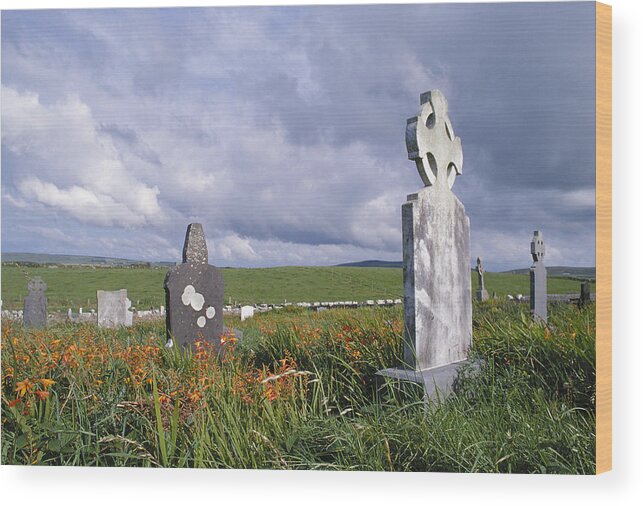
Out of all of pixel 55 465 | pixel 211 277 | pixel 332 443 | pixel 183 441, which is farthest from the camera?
pixel 211 277

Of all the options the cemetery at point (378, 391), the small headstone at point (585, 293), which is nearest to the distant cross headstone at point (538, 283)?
the cemetery at point (378, 391)

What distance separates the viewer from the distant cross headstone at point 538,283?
5148mm

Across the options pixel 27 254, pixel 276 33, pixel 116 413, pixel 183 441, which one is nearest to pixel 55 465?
pixel 116 413

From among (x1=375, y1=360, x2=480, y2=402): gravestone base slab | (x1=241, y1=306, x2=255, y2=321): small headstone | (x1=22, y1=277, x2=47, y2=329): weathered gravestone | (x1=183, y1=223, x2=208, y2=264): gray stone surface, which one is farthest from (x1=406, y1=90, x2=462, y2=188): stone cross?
(x1=241, y1=306, x2=255, y2=321): small headstone

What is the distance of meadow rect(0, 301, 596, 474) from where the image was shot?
3.25 metres

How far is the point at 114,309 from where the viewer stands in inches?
352

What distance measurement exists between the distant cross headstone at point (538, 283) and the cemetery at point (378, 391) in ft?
1.32

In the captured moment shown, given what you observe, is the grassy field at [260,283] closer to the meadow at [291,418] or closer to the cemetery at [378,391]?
the cemetery at [378,391]

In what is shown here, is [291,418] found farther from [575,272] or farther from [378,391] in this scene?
[575,272]

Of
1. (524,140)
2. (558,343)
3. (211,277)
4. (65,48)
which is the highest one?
(65,48)

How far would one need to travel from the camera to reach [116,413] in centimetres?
339

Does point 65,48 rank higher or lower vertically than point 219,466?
higher

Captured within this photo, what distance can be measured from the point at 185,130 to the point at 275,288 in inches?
124

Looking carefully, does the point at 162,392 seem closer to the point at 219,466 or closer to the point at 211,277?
the point at 219,466
